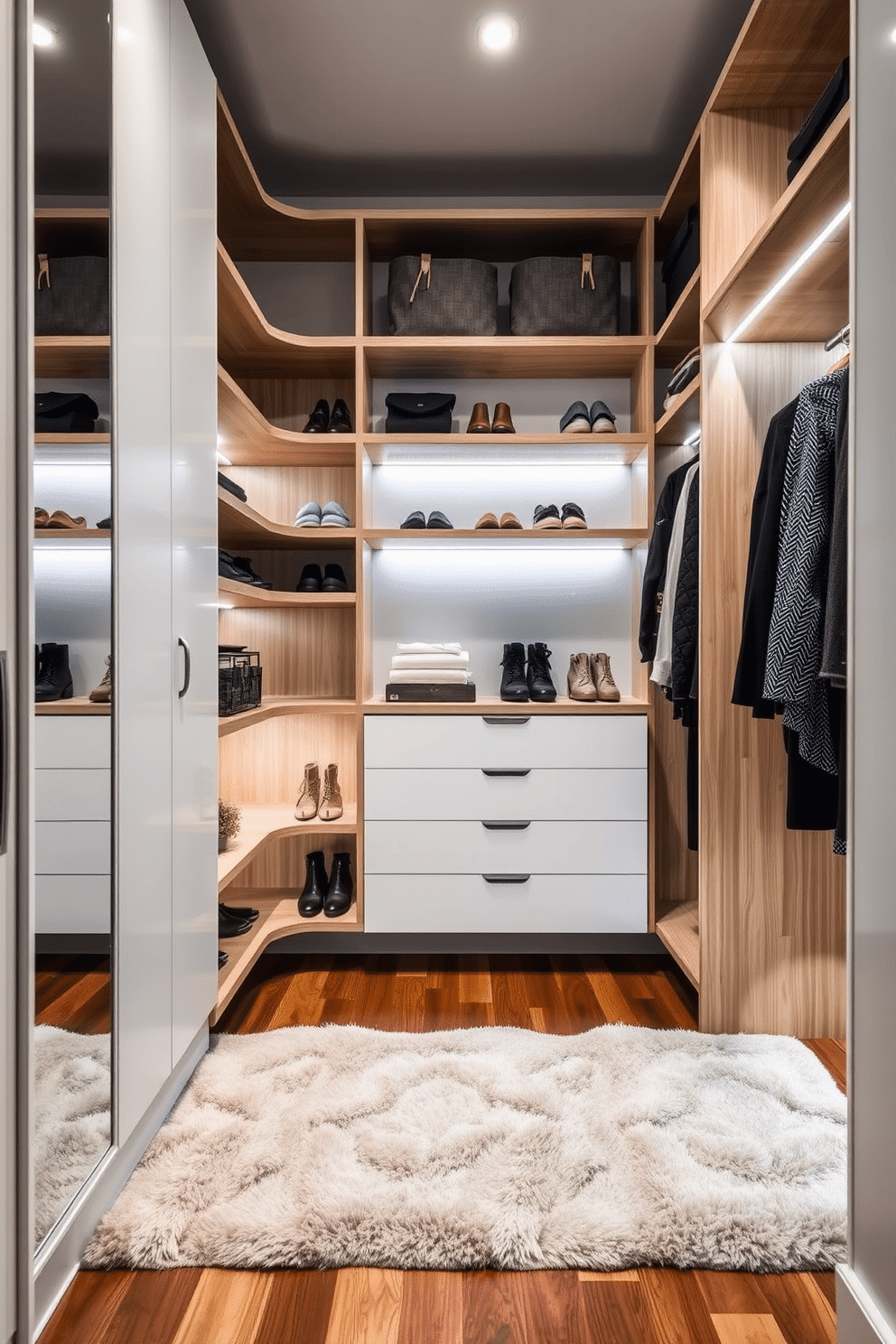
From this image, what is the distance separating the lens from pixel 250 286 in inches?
124

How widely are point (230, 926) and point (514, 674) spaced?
48.7 inches

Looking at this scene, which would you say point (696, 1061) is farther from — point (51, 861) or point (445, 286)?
point (445, 286)

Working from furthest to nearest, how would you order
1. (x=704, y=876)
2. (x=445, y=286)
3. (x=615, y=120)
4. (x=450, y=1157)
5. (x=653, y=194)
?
(x=653, y=194) → (x=445, y=286) → (x=615, y=120) → (x=704, y=876) → (x=450, y=1157)

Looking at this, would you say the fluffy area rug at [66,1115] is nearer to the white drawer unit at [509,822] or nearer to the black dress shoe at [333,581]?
the white drawer unit at [509,822]

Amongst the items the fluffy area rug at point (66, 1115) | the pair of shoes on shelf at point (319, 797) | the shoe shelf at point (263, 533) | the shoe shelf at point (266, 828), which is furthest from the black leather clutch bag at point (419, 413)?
the fluffy area rug at point (66, 1115)

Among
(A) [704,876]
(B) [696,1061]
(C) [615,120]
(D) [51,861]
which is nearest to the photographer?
(D) [51,861]

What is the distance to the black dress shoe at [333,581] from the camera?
9.70 ft

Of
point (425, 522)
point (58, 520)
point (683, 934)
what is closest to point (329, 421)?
point (425, 522)

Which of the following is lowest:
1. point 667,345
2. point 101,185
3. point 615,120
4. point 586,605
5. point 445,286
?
point 586,605

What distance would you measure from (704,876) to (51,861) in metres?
1.63

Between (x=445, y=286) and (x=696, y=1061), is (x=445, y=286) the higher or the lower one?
the higher one

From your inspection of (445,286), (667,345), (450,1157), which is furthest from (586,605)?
(450,1157)

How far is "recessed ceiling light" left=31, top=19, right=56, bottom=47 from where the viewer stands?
1.19m

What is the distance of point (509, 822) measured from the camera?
9.15ft
